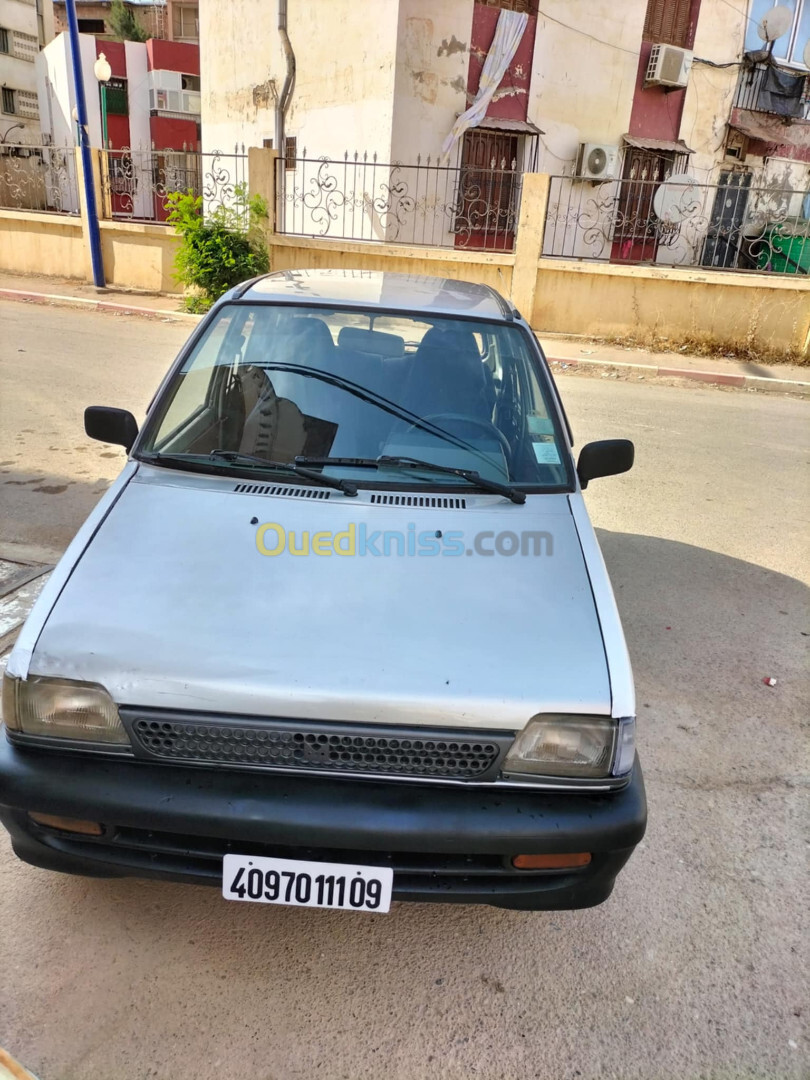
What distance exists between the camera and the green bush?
38.2 ft

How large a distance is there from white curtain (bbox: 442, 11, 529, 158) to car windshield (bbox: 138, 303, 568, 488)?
12.8m

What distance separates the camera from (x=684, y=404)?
909 cm

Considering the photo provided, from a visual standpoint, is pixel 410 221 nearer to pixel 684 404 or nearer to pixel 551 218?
pixel 551 218

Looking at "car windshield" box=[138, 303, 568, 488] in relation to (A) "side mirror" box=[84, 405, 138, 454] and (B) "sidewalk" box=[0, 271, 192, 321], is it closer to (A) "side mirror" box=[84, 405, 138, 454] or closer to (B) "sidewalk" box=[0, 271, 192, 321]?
(A) "side mirror" box=[84, 405, 138, 454]

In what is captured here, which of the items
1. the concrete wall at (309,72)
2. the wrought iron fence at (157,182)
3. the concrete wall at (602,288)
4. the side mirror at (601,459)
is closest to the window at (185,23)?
the concrete wall at (309,72)

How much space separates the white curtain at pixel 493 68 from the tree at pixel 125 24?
32.0 metres

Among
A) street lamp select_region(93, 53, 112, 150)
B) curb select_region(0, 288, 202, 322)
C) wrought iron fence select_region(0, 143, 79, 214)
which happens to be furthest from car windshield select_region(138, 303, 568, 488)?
street lamp select_region(93, 53, 112, 150)

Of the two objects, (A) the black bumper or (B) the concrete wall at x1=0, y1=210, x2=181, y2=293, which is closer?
(A) the black bumper

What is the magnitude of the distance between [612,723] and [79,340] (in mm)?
10025

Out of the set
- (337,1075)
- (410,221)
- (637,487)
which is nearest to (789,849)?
(337,1075)

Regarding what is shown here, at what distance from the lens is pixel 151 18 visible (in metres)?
37.8

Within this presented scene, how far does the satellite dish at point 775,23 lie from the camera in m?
15.5

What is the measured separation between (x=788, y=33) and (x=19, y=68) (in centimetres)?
2959

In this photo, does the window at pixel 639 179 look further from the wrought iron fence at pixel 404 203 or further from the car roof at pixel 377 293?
the car roof at pixel 377 293
